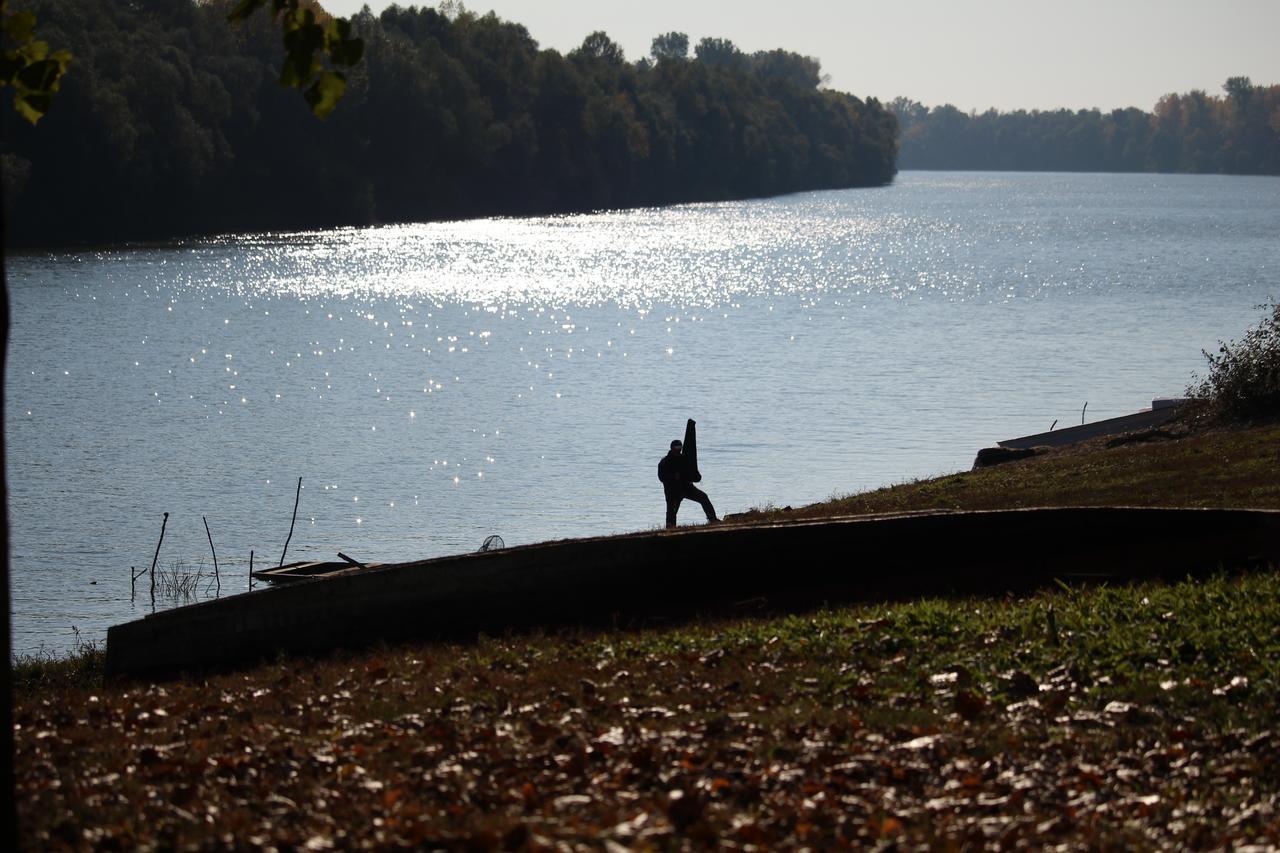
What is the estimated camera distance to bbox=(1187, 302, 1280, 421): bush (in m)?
25.8

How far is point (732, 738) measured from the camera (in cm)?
850

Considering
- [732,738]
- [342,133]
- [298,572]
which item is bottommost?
[298,572]

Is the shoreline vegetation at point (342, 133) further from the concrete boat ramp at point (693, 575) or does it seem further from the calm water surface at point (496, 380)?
the concrete boat ramp at point (693, 575)

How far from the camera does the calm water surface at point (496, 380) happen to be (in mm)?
28188

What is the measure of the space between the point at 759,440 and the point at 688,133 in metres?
143

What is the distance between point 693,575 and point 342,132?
104588mm

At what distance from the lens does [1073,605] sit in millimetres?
11523

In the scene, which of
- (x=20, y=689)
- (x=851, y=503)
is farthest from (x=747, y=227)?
(x=20, y=689)

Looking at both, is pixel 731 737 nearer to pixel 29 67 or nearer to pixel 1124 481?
pixel 29 67

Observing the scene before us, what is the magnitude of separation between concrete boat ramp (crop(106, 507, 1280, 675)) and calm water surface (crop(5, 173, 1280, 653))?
6.21 m

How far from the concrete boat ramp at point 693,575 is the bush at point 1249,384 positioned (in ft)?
45.8

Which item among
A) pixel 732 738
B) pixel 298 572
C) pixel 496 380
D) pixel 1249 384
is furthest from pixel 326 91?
pixel 496 380

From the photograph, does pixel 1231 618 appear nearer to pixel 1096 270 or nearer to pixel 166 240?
pixel 1096 270

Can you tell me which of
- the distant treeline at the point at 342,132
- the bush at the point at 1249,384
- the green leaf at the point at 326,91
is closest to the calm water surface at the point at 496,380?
the distant treeline at the point at 342,132
